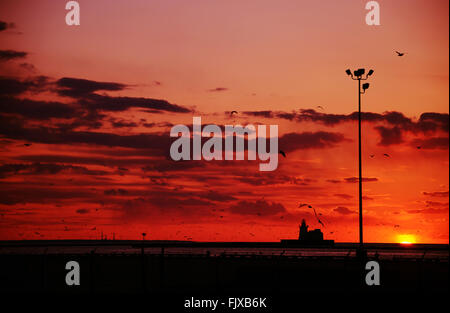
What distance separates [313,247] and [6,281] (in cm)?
13415
